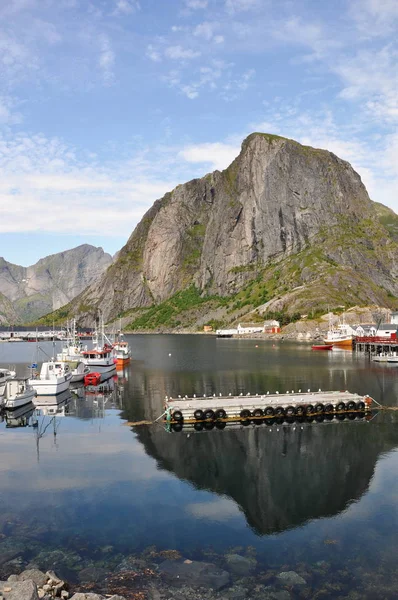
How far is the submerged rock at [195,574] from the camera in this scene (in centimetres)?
2525

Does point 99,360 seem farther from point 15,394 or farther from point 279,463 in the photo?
point 279,463

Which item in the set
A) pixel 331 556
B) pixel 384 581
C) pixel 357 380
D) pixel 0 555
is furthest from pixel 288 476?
pixel 357 380

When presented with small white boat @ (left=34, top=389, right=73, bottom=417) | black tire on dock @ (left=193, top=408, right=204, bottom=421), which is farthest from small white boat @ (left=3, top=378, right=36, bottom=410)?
black tire on dock @ (left=193, top=408, right=204, bottom=421)

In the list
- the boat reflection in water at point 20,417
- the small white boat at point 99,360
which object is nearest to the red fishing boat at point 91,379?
the small white boat at point 99,360

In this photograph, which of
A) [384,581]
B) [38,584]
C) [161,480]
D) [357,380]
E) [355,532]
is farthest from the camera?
[357,380]

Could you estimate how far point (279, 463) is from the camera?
144ft

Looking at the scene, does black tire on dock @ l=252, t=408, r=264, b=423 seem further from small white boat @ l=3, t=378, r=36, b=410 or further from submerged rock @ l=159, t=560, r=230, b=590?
submerged rock @ l=159, t=560, r=230, b=590

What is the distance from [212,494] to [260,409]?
25.5 metres

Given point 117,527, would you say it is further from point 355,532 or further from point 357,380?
point 357,380

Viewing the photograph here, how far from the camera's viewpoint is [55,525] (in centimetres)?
3219

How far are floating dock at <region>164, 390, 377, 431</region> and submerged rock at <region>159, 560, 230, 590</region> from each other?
98.2 ft

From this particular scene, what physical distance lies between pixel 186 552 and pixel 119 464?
1724 cm

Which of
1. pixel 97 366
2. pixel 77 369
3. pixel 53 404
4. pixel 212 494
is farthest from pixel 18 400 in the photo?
pixel 212 494

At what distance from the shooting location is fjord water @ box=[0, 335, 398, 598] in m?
28.7
